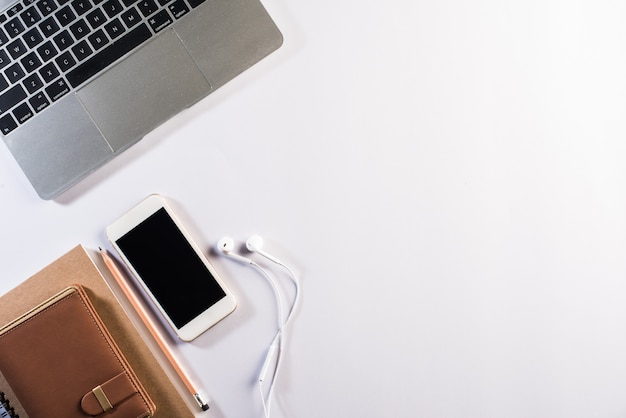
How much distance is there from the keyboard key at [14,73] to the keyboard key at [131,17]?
160 millimetres

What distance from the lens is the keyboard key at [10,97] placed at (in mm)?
717

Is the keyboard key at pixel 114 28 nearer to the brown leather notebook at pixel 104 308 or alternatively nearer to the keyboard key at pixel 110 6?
the keyboard key at pixel 110 6

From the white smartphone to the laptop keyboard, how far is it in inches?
8.1

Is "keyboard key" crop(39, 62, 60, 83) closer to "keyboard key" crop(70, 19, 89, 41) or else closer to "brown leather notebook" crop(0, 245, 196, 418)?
"keyboard key" crop(70, 19, 89, 41)

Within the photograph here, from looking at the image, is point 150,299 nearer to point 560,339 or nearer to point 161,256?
point 161,256

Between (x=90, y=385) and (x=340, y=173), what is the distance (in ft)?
1.52

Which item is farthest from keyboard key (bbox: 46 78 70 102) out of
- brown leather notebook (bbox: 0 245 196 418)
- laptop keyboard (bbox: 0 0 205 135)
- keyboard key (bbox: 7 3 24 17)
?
brown leather notebook (bbox: 0 245 196 418)

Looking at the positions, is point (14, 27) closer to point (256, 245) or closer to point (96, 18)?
point (96, 18)

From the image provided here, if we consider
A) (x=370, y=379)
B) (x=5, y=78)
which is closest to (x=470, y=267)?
(x=370, y=379)

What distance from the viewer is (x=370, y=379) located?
0.78 metres

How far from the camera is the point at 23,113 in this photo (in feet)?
2.36

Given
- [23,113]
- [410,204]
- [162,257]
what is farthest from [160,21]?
[410,204]

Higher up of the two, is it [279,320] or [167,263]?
[167,263]

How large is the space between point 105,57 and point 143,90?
67mm
